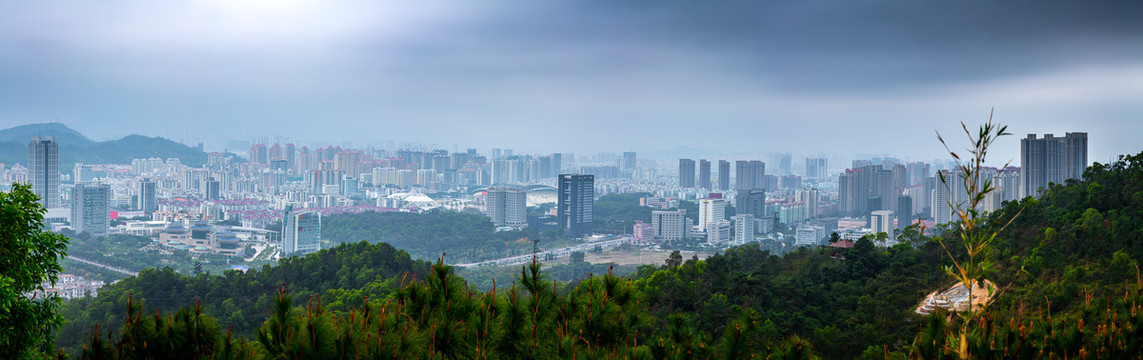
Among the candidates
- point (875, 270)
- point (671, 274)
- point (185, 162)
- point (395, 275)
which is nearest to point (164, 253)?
point (395, 275)

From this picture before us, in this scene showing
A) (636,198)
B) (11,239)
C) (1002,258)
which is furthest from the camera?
(636,198)

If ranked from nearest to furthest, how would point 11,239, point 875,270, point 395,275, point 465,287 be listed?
point 465,287
point 11,239
point 875,270
point 395,275

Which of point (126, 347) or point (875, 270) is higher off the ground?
point (126, 347)

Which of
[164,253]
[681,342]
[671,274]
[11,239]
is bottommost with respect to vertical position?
[164,253]

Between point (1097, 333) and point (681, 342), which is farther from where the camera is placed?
point (681, 342)

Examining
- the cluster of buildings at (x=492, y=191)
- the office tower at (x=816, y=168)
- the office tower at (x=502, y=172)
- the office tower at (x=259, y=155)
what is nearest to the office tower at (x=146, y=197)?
the cluster of buildings at (x=492, y=191)

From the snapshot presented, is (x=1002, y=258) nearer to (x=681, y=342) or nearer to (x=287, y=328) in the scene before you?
(x=681, y=342)

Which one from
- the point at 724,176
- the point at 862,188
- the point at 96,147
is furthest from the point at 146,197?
the point at 862,188

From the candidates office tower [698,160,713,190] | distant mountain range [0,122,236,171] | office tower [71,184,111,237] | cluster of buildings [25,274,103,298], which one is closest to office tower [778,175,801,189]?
office tower [698,160,713,190]
